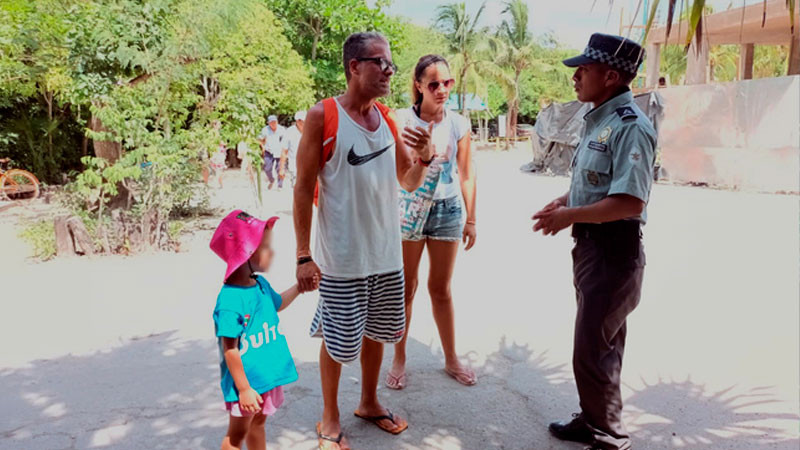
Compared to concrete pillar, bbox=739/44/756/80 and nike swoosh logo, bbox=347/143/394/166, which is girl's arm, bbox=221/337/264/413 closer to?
nike swoosh logo, bbox=347/143/394/166

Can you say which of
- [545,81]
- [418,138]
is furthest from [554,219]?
[545,81]

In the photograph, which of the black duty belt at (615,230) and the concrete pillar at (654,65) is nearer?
the black duty belt at (615,230)

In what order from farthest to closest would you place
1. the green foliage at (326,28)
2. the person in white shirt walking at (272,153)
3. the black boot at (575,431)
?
the green foliage at (326,28), the person in white shirt walking at (272,153), the black boot at (575,431)

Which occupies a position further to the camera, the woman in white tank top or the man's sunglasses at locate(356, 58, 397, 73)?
the woman in white tank top

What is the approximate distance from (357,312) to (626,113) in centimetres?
150

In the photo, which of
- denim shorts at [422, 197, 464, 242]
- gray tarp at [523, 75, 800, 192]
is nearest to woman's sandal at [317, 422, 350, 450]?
denim shorts at [422, 197, 464, 242]

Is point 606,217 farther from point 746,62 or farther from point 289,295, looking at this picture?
point 746,62

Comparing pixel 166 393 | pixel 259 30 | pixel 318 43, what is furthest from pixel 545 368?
pixel 318 43

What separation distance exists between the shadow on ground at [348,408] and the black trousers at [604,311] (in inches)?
10.3

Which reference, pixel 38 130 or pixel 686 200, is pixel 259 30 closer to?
pixel 38 130

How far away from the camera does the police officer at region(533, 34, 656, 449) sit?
2.54 meters

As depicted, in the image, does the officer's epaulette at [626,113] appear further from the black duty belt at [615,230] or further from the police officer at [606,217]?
the black duty belt at [615,230]

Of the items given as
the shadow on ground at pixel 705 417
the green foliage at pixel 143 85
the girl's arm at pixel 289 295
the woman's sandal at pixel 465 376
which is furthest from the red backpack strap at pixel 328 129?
the green foliage at pixel 143 85

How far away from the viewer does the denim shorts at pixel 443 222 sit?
137 inches
